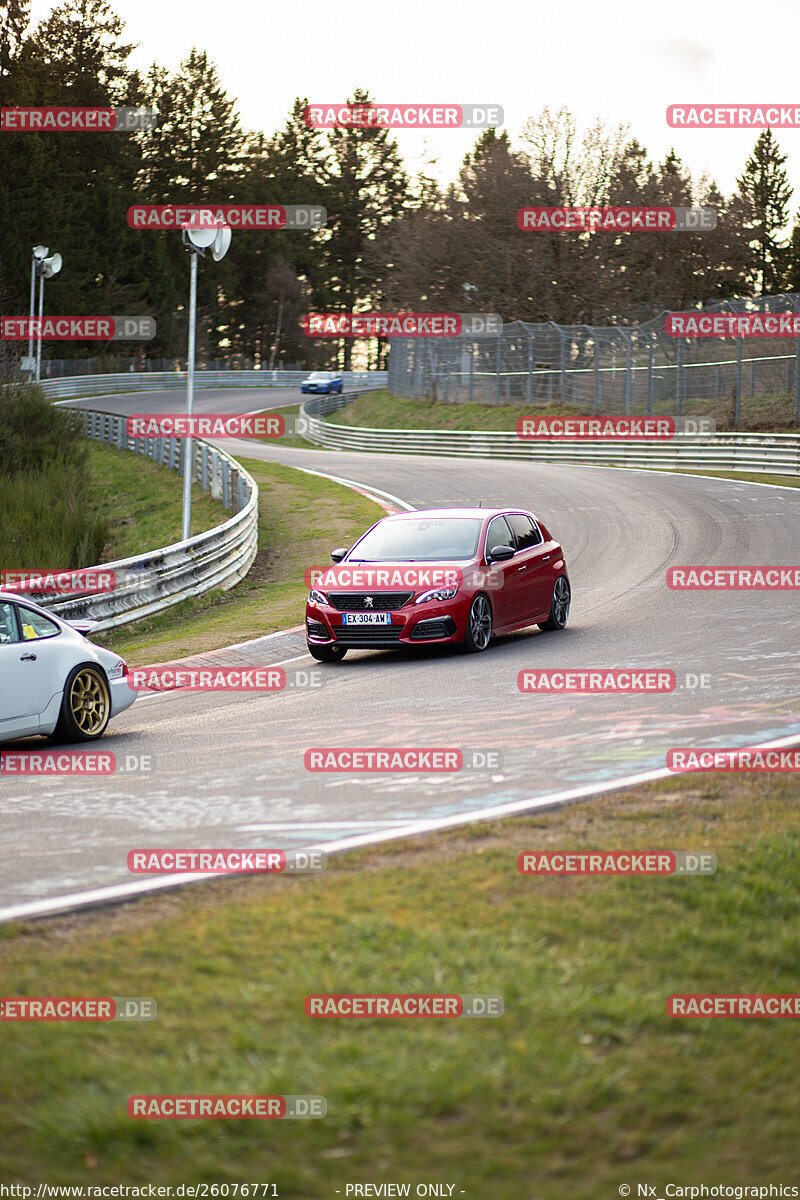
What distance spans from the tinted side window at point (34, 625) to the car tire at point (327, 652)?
157 inches

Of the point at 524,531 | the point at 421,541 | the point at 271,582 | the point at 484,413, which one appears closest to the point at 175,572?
the point at 271,582

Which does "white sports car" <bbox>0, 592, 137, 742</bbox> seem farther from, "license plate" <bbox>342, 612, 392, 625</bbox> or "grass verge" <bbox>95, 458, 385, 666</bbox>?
"grass verge" <bbox>95, 458, 385, 666</bbox>

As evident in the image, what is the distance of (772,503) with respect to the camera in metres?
26.9

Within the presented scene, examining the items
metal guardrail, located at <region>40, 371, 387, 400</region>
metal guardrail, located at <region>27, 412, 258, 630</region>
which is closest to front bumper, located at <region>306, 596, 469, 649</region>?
metal guardrail, located at <region>27, 412, 258, 630</region>

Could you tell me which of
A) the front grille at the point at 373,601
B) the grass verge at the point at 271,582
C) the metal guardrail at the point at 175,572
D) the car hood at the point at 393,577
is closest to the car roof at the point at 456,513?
the car hood at the point at 393,577

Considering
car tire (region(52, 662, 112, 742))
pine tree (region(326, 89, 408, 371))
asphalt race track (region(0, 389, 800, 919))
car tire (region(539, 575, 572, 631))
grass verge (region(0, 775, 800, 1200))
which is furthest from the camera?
pine tree (region(326, 89, 408, 371))

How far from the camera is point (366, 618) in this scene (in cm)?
1380

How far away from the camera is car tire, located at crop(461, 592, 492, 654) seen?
45.9 feet

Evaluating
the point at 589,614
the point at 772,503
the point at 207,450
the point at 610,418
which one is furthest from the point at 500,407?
the point at 589,614

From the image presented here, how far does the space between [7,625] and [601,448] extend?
32149 millimetres

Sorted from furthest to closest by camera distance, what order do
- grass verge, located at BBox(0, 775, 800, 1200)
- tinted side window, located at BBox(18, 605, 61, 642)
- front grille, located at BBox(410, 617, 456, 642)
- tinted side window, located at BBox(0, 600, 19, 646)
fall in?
front grille, located at BBox(410, 617, 456, 642) → tinted side window, located at BBox(18, 605, 61, 642) → tinted side window, located at BBox(0, 600, 19, 646) → grass verge, located at BBox(0, 775, 800, 1200)

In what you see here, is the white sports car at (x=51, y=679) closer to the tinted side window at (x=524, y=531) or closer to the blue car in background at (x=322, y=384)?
the tinted side window at (x=524, y=531)

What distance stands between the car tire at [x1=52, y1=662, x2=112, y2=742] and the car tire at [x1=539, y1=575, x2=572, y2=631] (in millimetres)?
6245

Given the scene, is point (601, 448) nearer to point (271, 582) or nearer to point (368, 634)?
point (271, 582)
